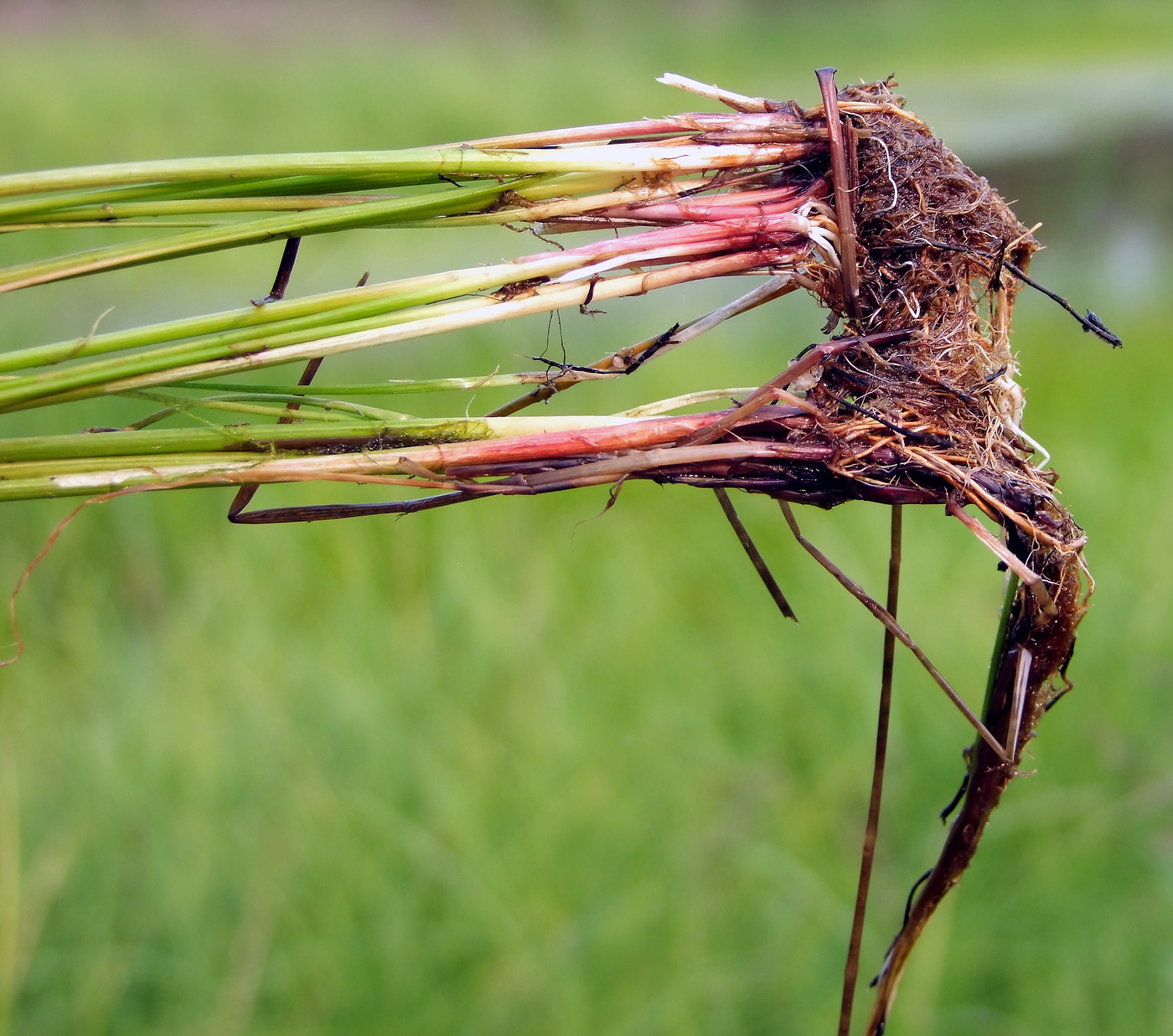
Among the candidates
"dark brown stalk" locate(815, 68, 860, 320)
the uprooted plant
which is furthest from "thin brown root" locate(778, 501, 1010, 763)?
"dark brown stalk" locate(815, 68, 860, 320)

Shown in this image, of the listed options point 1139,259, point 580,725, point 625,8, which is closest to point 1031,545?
point 580,725

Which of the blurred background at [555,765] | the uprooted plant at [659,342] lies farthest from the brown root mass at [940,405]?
the blurred background at [555,765]

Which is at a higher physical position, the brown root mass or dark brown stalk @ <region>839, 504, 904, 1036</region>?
the brown root mass

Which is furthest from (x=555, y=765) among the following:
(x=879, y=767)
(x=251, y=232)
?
(x=251, y=232)

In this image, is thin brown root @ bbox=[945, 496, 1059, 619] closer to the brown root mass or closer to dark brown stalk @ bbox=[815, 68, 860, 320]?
the brown root mass

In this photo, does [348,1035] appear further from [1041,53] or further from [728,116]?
[1041,53]

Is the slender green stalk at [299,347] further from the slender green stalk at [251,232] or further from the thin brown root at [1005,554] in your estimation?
the thin brown root at [1005,554]
